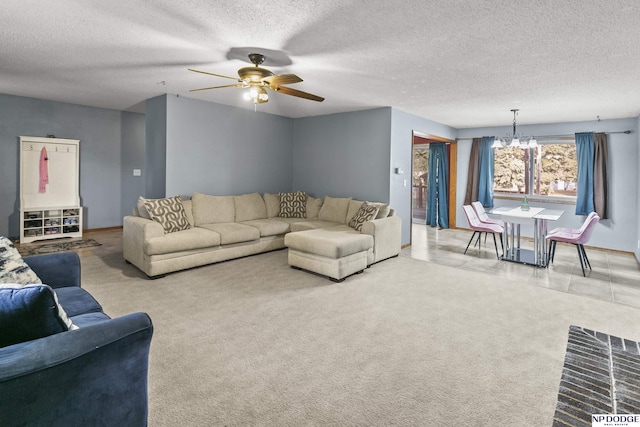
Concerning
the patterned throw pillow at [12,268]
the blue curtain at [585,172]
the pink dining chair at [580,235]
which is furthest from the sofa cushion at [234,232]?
the blue curtain at [585,172]

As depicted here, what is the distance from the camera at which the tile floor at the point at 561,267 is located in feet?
13.5

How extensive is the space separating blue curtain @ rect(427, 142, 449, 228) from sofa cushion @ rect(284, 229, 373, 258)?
454 cm

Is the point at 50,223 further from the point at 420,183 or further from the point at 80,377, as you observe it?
the point at 420,183

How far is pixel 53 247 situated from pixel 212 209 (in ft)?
8.57

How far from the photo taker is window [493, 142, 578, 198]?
7.13 meters

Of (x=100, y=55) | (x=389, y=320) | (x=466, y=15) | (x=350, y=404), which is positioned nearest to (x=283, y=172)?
(x=100, y=55)

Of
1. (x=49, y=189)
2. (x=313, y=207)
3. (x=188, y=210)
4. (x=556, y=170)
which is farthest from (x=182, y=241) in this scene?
(x=556, y=170)

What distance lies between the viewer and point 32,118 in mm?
6055

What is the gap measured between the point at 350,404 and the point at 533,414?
100cm

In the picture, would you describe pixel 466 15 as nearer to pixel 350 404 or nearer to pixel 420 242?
pixel 350 404

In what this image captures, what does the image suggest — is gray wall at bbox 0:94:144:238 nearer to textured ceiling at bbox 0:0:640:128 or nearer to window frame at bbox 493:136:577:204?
textured ceiling at bbox 0:0:640:128

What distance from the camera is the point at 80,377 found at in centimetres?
133

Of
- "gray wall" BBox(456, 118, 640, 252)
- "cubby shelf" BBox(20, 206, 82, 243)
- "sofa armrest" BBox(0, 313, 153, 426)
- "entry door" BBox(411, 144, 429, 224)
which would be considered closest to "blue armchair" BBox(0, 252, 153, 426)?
"sofa armrest" BBox(0, 313, 153, 426)

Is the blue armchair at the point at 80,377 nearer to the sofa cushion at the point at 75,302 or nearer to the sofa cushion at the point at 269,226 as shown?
the sofa cushion at the point at 75,302
